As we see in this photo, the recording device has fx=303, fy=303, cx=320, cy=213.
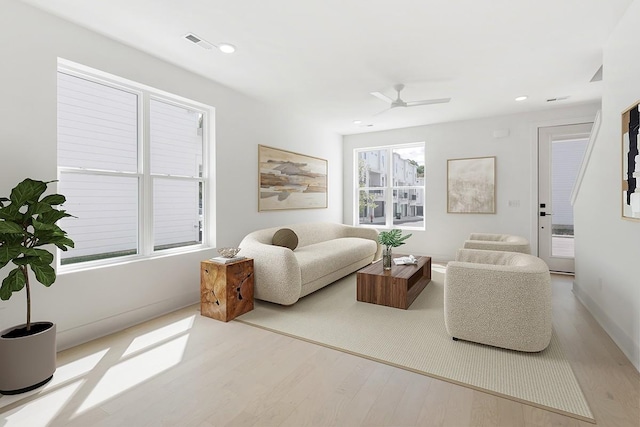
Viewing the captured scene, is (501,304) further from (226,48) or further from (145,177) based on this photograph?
(145,177)

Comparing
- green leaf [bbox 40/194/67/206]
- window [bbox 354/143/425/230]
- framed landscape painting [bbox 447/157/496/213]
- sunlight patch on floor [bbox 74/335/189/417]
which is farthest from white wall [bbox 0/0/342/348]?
framed landscape painting [bbox 447/157/496/213]

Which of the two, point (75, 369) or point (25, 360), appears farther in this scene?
point (75, 369)

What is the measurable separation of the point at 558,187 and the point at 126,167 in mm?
5988

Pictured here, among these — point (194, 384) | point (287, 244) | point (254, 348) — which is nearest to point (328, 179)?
point (287, 244)

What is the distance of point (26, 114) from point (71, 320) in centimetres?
166

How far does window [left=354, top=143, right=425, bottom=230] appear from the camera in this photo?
6156 mm

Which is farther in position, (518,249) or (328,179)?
(328,179)

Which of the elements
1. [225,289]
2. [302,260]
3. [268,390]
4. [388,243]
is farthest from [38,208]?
[388,243]

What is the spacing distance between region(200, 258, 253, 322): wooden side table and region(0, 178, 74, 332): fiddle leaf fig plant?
125 cm

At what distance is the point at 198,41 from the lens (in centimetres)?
282

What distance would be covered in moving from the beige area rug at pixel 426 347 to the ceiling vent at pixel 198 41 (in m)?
2.68

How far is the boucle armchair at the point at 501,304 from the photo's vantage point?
7.24 feet

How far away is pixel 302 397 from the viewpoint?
1.83 meters

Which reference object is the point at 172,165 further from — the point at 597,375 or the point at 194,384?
the point at 597,375
